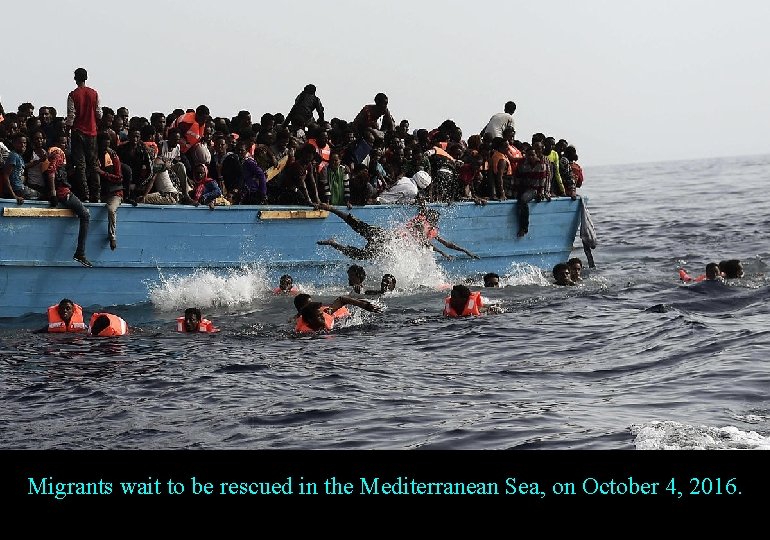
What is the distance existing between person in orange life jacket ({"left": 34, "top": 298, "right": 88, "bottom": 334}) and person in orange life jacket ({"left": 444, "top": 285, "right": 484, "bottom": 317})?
18.3 feet

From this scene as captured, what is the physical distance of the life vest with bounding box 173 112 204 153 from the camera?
60.5 ft

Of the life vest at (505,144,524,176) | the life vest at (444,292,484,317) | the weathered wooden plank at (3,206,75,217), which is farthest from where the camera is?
the life vest at (505,144,524,176)

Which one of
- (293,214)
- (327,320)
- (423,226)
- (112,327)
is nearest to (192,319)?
(112,327)

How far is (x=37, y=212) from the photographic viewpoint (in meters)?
16.5

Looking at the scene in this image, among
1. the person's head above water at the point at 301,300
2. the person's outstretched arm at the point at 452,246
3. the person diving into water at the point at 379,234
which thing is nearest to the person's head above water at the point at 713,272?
the person's outstretched arm at the point at 452,246

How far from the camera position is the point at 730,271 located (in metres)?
21.7

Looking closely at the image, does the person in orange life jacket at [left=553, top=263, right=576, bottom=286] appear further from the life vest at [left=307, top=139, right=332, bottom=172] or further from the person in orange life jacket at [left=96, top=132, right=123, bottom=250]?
the person in orange life jacket at [left=96, top=132, right=123, bottom=250]

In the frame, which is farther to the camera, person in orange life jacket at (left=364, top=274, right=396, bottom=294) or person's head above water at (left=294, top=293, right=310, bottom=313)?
A: person in orange life jacket at (left=364, top=274, right=396, bottom=294)

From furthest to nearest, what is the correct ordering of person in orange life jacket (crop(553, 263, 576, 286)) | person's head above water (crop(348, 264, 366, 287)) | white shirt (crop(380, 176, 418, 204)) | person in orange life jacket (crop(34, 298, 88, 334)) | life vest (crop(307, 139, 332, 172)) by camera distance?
person in orange life jacket (crop(553, 263, 576, 286)) → white shirt (crop(380, 176, 418, 204)) → life vest (crop(307, 139, 332, 172)) → person's head above water (crop(348, 264, 366, 287)) → person in orange life jacket (crop(34, 298, 88, 334))

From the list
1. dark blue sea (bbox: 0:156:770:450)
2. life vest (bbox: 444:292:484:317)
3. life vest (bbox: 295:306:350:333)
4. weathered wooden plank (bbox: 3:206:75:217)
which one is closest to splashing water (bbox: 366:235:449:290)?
dark blue sea (bbox: 0:156:770:450)

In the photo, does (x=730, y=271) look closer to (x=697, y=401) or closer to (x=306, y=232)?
(x=306, y=232)
